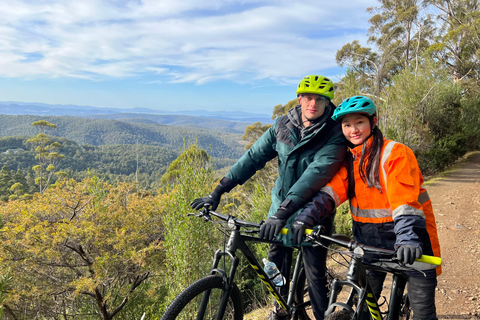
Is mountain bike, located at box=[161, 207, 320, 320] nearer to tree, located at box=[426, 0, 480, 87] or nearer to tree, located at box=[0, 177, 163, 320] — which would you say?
tree, located at box=[0, 177, 163, 320]

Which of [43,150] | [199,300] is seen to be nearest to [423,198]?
[199,300]

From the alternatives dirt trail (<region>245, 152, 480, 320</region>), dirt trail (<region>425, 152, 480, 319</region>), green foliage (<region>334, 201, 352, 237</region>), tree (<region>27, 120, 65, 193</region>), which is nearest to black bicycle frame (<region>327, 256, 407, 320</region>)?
dirt trail (<region>245, 152, 480, 320</region>)

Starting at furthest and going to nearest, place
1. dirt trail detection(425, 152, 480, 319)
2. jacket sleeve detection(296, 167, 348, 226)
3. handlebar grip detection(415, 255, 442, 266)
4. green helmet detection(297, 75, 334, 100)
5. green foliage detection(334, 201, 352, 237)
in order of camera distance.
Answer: green foliage detection(334, 201, 352, 237), dirt trail detection(425, 152, 480, 319), green helmet detection(297, 75, 334, 100), jacket sleeve detection(296, 167, 348, 226), handlebar grip detection(415, 255, 442, 266)

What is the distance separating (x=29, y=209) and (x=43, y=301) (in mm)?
2800

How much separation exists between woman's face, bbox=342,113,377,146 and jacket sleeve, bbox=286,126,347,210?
12 centimetres

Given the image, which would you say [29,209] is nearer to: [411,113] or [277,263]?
[277,263]

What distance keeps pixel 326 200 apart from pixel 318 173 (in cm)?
19

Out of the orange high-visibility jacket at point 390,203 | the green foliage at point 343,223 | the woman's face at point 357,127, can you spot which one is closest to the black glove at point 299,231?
the orange high-visibility jacket at point 390,203

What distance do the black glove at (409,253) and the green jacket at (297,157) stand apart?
638 millimetres

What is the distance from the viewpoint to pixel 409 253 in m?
1.61

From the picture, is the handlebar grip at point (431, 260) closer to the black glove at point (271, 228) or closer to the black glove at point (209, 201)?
the black glove at point (271, 228)

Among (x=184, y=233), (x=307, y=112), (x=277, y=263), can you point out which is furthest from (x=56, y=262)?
(x=307, y=112)

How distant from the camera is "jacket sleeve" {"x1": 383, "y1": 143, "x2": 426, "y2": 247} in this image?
Answer: 175 centimetres

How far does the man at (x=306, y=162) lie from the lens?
6.91ft
